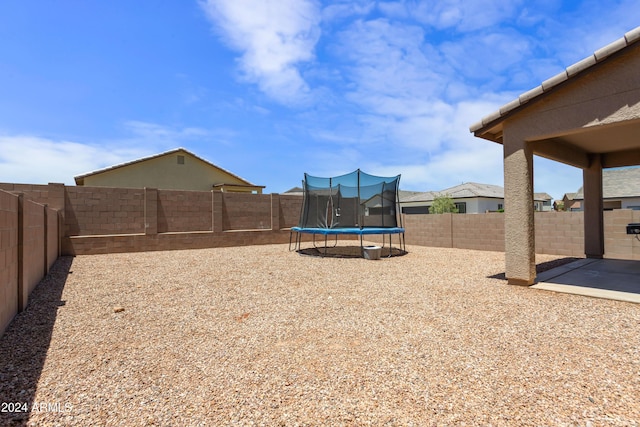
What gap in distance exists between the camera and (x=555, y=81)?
4.34 m

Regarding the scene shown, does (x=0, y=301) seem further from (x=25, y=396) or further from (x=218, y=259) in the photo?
(x=218, y=259)

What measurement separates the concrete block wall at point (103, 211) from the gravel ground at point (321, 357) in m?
5.13

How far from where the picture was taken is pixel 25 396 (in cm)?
200

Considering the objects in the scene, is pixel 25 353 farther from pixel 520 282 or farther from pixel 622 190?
pixel 622 190

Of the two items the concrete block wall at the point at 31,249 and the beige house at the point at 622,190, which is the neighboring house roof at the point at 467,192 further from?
the concrete block wall at the point at 31,249

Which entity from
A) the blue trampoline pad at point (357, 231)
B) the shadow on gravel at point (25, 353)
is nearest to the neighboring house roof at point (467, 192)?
the blue trampoline pad at point (357, 231)

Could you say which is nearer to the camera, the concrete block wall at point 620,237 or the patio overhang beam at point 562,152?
the patio overhang beam at point 562,152

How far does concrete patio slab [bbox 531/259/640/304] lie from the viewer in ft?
14.2

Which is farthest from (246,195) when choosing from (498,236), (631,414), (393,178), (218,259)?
(631,414)

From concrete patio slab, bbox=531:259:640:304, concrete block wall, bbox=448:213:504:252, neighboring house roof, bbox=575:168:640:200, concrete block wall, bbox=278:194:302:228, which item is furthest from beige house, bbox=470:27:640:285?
neighboring house roof, bbox=575:168:640:200

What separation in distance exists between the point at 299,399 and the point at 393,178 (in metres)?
8.56

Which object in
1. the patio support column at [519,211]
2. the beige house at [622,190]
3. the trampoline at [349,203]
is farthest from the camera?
the beige house at [622,190]

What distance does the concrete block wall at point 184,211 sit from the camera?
33.8 ft

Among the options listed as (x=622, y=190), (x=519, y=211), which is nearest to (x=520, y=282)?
(x=519, y=211)
